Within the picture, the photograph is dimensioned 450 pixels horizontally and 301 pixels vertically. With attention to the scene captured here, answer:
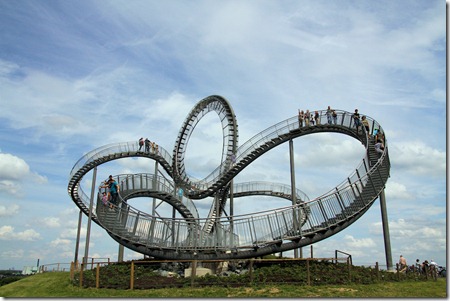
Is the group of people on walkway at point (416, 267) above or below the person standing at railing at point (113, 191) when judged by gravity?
below

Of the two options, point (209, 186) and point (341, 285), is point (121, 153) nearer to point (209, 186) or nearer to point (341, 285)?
point (209, 186)

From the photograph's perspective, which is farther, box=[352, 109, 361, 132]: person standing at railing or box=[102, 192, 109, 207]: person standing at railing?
box=[352, 109, 361, 132]: person standing at railing

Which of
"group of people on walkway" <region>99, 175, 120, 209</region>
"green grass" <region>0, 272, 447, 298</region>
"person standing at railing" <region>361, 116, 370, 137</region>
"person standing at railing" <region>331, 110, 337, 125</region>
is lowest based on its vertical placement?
"green grass" <region>0, 272, 447, 298</region>

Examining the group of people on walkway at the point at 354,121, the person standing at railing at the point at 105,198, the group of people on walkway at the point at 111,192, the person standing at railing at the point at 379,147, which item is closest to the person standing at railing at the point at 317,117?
the group of people on walkway at the point at 354,121

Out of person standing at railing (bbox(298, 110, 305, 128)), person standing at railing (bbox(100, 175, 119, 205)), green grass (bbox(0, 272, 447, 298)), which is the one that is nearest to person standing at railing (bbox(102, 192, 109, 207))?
person standing at railing (bbox(100, 175, 119, 205))

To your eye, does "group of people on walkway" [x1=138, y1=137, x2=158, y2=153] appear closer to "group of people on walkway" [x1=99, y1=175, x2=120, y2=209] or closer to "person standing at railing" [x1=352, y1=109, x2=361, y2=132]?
"group of people on walkway" [x1=99, y1=175, x2=120, y2=209]

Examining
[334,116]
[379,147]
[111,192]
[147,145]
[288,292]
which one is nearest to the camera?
[288,292]

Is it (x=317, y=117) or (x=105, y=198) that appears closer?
(x=105, y=198)

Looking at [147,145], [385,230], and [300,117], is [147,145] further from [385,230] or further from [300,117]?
[385,230]

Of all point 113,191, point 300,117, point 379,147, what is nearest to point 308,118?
point 300,117

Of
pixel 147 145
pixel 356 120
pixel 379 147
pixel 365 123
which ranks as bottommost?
pixel 379 147

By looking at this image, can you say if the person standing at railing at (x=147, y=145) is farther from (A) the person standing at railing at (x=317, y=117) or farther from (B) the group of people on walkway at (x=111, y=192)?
(A) the person standing at railing at (x=317, y=117)

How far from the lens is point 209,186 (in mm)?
31266

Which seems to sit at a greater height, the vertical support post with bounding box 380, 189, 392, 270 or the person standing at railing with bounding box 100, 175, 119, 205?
the person standing at railing with bounding box 100, 175, 119, 205
